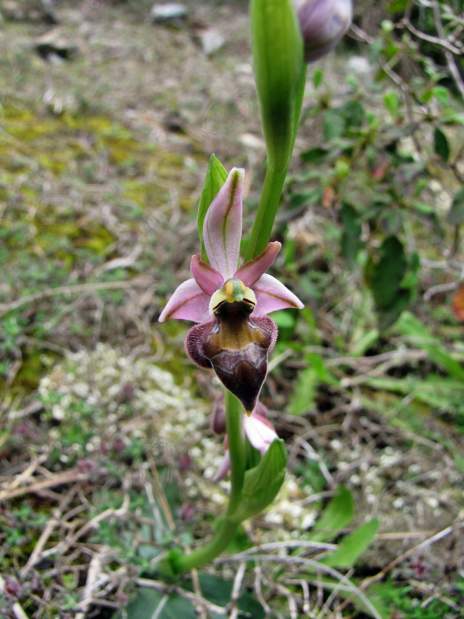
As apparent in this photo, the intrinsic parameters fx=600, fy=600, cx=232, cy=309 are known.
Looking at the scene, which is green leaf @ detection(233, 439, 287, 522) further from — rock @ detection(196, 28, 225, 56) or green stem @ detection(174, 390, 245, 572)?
rock @ detection(196, 28, 225, 56)

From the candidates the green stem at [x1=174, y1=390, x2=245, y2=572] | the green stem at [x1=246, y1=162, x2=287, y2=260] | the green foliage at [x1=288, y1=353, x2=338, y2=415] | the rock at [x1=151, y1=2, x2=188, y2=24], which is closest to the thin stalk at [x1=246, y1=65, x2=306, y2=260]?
the green stem at [x1=246, y1=162, x2=287, y2=260]

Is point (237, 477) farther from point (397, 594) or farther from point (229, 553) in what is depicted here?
point (397, 594)

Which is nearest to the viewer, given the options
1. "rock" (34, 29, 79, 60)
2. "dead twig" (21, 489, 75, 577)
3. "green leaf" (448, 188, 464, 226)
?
"dead twig" (21, 489, 75, 577)

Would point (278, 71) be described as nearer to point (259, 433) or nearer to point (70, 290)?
point (259, 433)

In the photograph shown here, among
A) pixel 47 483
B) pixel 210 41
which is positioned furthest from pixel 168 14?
pixel 47 483

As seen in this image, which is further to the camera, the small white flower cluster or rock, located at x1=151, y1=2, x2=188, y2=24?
rock, located at x1=151, y1=2, x2=188, y2=24

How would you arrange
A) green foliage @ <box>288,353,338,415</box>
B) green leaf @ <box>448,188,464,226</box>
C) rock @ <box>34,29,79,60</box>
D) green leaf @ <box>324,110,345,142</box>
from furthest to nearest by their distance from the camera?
1. rock @ <box>34,29,79,60</box>
2. green foliage @ <box>288,353,338,415</box>
3. green leaf @ <box>324,110,345,142</box>
4. green leaf @ <box>448,188,464,226</box>

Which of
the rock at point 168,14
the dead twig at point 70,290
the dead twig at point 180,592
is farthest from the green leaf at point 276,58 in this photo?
the rock at point 168,14

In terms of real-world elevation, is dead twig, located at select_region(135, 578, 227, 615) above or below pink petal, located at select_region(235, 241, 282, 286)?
below
